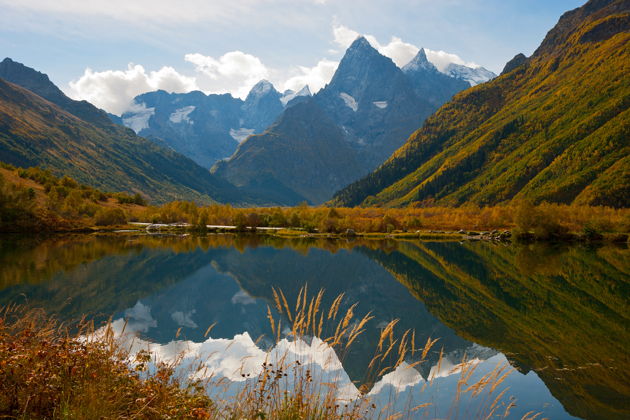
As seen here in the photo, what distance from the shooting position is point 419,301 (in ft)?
129

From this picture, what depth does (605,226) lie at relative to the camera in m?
98.5

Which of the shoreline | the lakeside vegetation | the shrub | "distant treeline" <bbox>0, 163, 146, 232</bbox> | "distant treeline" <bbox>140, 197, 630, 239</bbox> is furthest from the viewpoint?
the shrub

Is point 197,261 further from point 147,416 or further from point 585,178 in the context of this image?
point 585,178

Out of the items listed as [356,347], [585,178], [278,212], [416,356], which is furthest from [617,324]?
[585,178]

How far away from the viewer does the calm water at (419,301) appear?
1741cm

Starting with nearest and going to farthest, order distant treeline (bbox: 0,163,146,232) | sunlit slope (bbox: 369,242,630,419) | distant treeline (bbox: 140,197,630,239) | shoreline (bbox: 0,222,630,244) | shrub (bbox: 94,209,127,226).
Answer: sunlit slope (bbox: 369,242,630,419) < shoreline (bbox: 0,222,630,244) < distant treeline (bbox: 140,197,630,239) < distant treeline (bbox: 0,163,146,232) < shrub (bbox: 94,209,127,226)

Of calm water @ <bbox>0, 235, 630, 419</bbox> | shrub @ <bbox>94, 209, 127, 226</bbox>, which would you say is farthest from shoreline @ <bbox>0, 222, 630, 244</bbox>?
calm water @ <bbox>0, 235, 630, 419</bbox>

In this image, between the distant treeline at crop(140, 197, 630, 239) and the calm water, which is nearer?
the calm water

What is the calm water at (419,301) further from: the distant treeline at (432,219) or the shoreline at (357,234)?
the distant treeline at (432,219)

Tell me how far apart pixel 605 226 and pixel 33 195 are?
6002 inches

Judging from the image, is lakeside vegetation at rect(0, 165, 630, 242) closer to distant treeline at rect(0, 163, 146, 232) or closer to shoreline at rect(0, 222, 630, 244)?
distant treeline at rect(0, 163, 146, 232)

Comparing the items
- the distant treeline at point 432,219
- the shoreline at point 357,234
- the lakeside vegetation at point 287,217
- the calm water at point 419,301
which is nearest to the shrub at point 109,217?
the lakeside vegetation at point 287,217

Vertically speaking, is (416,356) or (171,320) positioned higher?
(416,356)

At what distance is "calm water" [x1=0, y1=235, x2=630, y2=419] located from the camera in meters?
17.4
